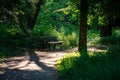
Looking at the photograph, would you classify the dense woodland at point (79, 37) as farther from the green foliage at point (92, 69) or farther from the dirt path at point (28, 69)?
the dirt path at point (28, 69)

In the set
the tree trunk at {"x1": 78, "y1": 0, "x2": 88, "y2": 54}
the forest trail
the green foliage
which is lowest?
the forest trail

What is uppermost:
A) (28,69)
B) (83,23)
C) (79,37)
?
(83,23)

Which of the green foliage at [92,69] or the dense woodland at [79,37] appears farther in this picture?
the dense woodland at [79,37]

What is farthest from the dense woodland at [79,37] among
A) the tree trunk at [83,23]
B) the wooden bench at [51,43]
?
the wooden bench at [51,43]

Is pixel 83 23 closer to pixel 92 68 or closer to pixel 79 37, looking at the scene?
pixel 79 37

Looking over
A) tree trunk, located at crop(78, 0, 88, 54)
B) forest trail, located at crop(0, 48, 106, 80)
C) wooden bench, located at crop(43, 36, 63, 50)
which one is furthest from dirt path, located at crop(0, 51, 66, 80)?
wooden bench, located at crop(43, 36, 63, 50)

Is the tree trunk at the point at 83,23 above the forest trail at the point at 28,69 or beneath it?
above

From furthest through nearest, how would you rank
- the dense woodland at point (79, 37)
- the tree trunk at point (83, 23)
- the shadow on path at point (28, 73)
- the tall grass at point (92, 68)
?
1. the tree trunk at point (83, 23)
2. the shadow on path at point (28, 73)
3. the dense woodland at point (79, 37)
4. the tall grass at point (92, 68)

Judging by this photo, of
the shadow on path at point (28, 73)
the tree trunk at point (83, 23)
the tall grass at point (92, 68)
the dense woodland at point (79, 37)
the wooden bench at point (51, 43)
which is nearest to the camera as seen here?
the tall grass at point (92, 68)

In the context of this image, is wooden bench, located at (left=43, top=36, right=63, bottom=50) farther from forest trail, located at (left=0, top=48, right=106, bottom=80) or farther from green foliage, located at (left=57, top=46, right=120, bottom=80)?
green foliage, located at (left=57, top=46, right=120, bottom=80)

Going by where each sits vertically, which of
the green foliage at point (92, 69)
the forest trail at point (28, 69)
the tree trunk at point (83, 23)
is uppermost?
the tree trunk at point (83, 23)

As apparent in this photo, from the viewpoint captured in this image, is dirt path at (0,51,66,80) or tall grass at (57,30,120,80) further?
dirt path at (0,51,66,80)

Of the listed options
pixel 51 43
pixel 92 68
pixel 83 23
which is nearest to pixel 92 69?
pixel 92 68

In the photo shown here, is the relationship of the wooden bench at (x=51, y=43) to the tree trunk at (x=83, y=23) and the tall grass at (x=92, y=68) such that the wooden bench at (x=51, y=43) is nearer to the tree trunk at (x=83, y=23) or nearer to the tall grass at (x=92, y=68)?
the tree trunk at (x=83, y=23)
